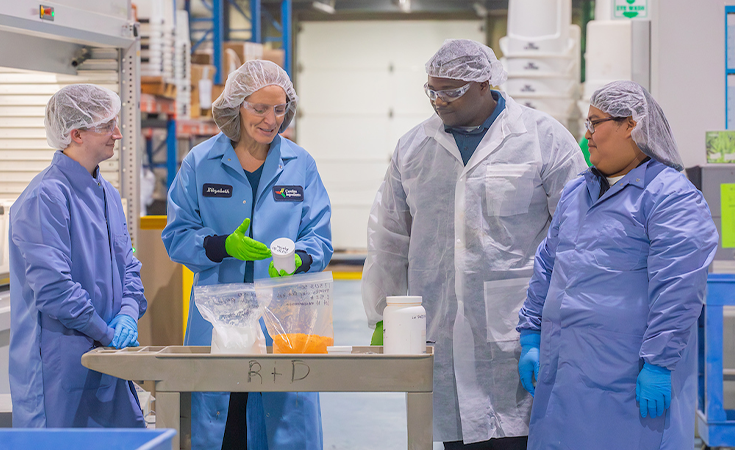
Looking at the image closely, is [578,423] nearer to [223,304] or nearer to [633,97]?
[633,97]

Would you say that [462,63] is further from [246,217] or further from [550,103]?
[550,103]

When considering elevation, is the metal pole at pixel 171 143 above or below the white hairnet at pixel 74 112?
above

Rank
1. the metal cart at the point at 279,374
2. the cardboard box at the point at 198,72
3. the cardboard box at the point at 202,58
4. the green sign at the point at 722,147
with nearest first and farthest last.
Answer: the metal cart at the point at 279,374
the green sign at the point at 722,147
the cardboard box at the point at 198,72
the cardboard box at the point at 202,58

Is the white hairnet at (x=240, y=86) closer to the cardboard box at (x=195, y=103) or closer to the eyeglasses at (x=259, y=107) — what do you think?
the eyeglasses at (x=259, y=107)

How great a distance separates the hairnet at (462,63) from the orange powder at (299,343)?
106 cm

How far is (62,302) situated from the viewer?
6.47ft

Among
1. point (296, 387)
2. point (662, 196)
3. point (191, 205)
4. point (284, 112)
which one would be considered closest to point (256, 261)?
point (191, 205)

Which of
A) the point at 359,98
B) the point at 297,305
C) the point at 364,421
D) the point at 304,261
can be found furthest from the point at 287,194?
the point at 359,98

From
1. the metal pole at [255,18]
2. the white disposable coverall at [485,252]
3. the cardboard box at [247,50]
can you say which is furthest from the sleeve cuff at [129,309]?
the metal pole at [255,18]

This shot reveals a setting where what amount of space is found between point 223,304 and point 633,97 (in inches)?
51.8

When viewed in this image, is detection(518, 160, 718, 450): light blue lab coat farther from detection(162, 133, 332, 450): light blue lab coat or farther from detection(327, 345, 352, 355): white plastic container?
detection(162, 133, 332, 450): light blue lab coat

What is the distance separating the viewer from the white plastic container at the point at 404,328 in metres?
1.78

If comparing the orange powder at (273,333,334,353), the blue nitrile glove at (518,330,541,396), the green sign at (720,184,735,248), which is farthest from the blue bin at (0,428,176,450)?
the green sign at (720,184,735,248)

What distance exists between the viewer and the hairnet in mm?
2355
